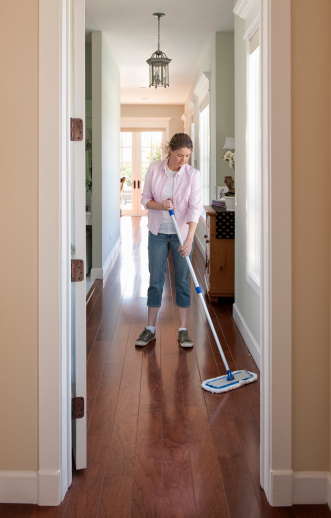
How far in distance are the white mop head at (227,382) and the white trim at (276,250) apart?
1.17 meters

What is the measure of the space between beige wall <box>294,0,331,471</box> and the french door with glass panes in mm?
13049

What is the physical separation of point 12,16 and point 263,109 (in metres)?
0.98

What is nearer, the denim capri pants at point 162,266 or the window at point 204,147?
the denim capri pants at point 162,266

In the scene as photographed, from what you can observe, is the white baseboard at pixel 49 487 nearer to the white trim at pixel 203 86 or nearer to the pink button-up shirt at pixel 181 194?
the pink button-up shirt at pixel 181 194

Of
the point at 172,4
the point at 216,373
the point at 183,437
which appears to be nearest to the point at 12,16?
the point at 183,437

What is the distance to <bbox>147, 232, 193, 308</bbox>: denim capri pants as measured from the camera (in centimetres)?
428

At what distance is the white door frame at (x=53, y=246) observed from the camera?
224 centimetres

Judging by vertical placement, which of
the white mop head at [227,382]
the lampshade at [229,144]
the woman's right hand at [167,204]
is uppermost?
the lampshade at [229,144]

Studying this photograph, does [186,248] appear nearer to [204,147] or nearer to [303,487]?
[303,487]

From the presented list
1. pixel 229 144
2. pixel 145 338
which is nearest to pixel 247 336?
pixel 145 338

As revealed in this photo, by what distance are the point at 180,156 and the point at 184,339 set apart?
4.28ft

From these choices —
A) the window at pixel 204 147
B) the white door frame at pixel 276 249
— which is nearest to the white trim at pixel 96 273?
the window at pixel 204 147

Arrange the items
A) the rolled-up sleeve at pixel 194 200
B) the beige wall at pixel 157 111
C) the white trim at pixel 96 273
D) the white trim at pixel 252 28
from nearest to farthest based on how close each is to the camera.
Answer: the white trim at pixel 252 28, the rolled-up sleeve at pixel 194 200, the white trim at pixel 96 273, the beige wall at pixel 157 111

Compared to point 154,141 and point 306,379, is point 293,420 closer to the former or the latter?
point 306,379
